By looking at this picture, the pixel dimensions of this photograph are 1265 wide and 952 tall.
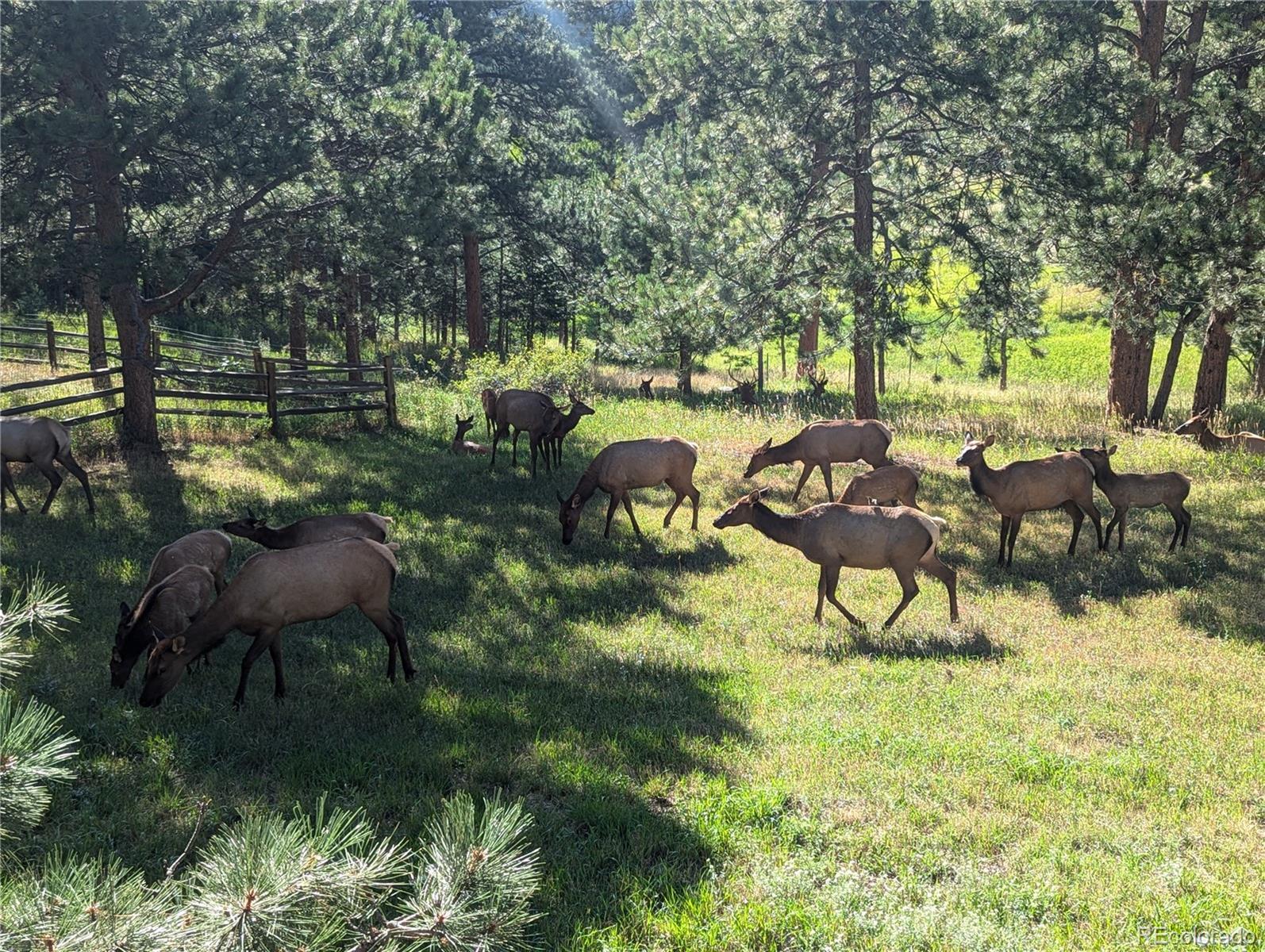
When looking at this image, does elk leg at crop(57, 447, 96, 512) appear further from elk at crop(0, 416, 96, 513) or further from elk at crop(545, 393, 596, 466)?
elk at crop(545, 393, 596, 466)

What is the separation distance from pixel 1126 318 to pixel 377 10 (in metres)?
15.9

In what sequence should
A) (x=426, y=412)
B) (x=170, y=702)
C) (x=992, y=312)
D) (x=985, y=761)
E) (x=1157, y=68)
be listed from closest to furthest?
(x=985, y=761) < (x=170, y=702) < (x=992, y=312) < (x=1157, y=68) < (x=426, y=412)

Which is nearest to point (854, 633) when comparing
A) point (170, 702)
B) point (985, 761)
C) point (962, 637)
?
point (962, 637)

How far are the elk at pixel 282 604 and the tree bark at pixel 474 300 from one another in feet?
85.7

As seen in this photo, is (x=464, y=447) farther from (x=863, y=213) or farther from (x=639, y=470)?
(x=863, y=213)

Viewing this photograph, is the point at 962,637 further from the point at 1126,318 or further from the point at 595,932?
the point at 1126,318

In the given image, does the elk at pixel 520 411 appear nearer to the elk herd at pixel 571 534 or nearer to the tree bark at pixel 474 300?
the elk herd at pixel 571 534

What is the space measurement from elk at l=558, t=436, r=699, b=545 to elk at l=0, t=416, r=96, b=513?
7.34m

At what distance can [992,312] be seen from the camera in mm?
17938

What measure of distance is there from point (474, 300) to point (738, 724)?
94.1ft

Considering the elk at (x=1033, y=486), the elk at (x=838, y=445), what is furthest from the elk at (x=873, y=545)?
the elk at (x=838, y=445)

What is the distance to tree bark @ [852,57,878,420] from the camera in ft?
59.8

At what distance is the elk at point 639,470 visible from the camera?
14.4 m

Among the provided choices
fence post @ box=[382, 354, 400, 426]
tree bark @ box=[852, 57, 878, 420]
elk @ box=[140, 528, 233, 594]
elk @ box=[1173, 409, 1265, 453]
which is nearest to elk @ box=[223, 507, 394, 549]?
elk @ box=[140, 528, 233, 594]
